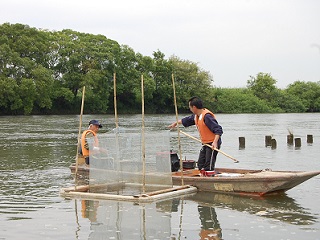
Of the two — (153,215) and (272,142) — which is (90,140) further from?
(272,142)

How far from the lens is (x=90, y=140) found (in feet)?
47.4

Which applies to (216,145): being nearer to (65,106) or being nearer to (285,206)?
(285,206)

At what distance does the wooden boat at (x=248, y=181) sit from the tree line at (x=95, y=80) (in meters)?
59.9

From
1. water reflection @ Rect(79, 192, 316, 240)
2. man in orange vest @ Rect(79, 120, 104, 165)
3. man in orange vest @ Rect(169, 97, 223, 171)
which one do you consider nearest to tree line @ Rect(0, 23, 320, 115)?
man in orange vest @ Rect(79, 120, 104, 165)

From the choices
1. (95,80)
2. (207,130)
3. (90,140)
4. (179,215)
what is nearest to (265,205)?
(179,215)

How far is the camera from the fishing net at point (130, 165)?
14195mm

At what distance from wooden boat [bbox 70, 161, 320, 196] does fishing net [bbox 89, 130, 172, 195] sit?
66 cm

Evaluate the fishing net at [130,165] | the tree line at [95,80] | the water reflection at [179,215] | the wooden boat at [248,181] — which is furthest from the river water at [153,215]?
the tree line at [95,80]

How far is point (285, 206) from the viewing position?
13.0m

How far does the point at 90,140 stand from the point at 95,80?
69002 millimetres

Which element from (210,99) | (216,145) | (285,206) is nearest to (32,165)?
(216,145)

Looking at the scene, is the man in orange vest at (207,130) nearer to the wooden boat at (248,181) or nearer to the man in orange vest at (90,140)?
the wooden boat at (248,181)

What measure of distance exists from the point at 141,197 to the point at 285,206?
315cm

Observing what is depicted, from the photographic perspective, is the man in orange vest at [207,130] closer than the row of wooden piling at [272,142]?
Yes
